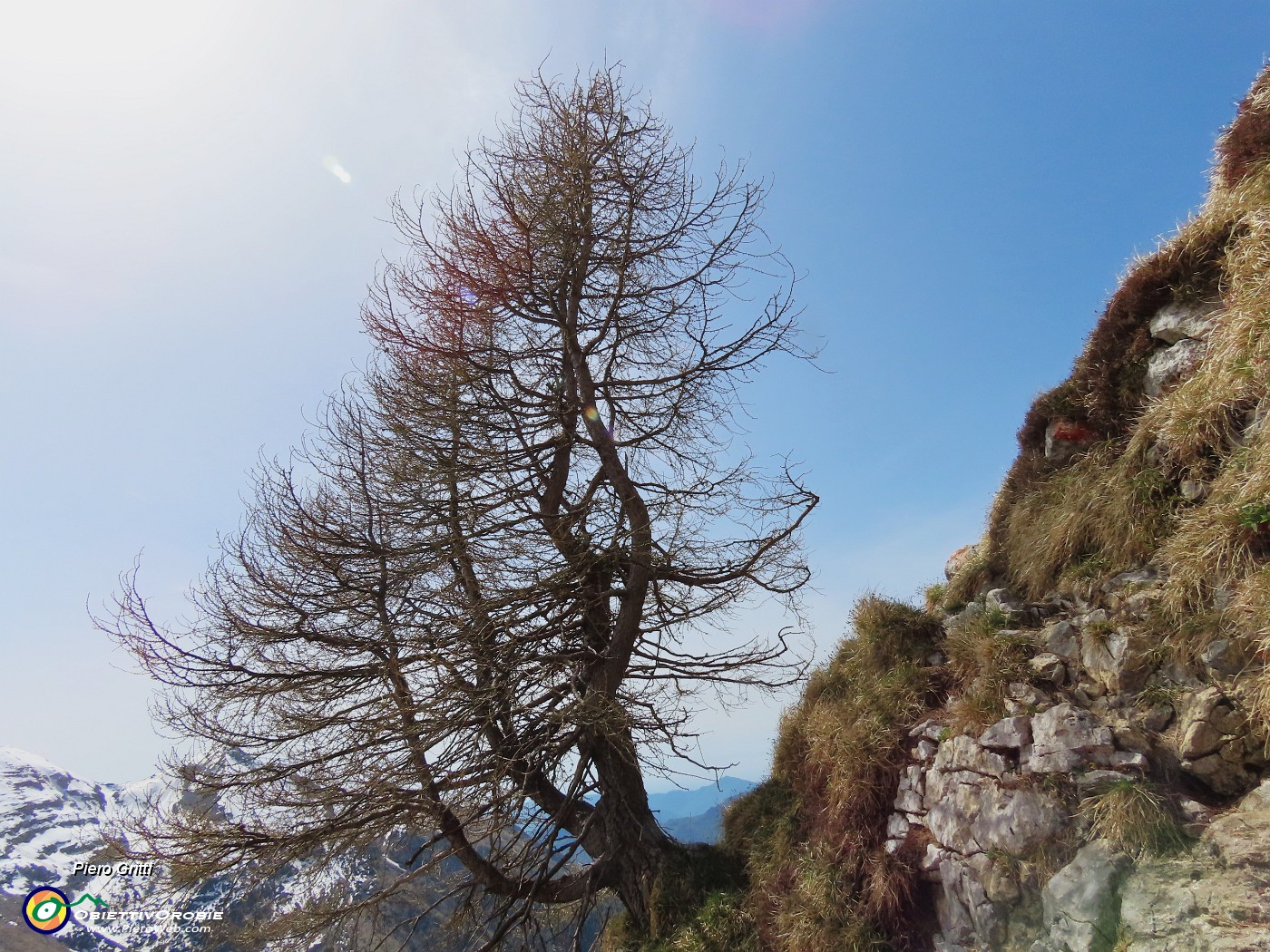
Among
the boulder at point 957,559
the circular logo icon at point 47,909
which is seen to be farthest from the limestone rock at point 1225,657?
the circular logo icon at point 47,909

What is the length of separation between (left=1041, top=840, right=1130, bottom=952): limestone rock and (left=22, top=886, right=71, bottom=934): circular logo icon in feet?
42.6

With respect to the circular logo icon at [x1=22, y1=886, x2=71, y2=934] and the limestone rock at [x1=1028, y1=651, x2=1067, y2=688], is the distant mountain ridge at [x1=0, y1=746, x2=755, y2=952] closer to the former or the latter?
the circular logo icon at [x1=22, y1=886, x2=71, y2=934]

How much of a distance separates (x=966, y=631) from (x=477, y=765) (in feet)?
16.1

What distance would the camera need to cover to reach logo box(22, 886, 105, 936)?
33.0 ft

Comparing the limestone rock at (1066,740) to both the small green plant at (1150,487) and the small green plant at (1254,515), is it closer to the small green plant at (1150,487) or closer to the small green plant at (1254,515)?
the small green plant at (1254,515)

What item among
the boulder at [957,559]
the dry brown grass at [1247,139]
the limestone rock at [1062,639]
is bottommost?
the limestone rock at [1062,639]

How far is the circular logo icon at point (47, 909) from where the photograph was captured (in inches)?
397

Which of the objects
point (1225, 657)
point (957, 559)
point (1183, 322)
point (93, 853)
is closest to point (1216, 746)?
point (1225, 657)

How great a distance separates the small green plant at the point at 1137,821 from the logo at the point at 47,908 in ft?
43.6

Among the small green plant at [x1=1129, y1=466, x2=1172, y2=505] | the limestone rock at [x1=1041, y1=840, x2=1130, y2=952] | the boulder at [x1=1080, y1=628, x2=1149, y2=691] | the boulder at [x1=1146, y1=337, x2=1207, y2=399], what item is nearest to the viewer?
the limestone rock at [x1=1041, y1=840, x2=1130, y2=952]

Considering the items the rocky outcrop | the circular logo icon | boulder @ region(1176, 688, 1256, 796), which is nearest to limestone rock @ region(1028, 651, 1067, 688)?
the rocky outcrop

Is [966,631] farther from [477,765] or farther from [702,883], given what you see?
[477,765]

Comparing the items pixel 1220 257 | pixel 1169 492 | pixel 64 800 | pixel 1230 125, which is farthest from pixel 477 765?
pixel 64 800

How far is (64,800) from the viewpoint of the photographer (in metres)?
105
